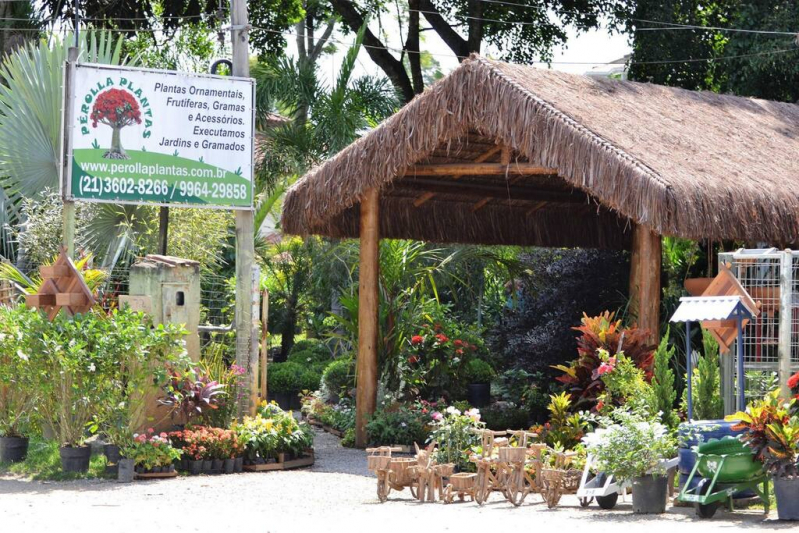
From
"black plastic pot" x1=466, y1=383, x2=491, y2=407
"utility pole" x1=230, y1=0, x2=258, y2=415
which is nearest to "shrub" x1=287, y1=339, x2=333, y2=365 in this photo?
"black plastic pot" x1=466, y1=383, x2=491, y2=407

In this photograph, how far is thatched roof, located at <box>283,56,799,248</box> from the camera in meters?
9.81

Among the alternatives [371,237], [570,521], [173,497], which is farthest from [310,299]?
[570,521]

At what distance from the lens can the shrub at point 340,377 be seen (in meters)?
14.9

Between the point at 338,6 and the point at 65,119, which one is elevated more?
the point at 338,6

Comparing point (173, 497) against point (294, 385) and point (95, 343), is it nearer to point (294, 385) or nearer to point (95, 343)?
point (95, 343)

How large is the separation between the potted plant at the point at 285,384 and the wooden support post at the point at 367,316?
4.54 metres

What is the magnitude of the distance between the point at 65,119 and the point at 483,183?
5.44m

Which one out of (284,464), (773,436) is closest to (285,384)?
(284,464)

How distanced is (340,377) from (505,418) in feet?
8.13

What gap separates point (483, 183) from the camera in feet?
47.0

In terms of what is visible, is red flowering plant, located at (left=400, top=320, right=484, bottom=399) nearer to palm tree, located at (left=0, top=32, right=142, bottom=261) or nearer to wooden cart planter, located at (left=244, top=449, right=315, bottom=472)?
wooden cart planter, located at (left=244, top=449, right=315, bottom=472)

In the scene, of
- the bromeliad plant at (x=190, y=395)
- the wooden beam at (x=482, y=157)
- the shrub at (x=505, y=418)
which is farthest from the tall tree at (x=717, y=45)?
the bromeliad plant at (x=190, y=395)

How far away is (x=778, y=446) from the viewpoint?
7543 millimetres

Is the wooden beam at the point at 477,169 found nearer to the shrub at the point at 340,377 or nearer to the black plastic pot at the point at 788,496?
the shrub at the point at 340,377
